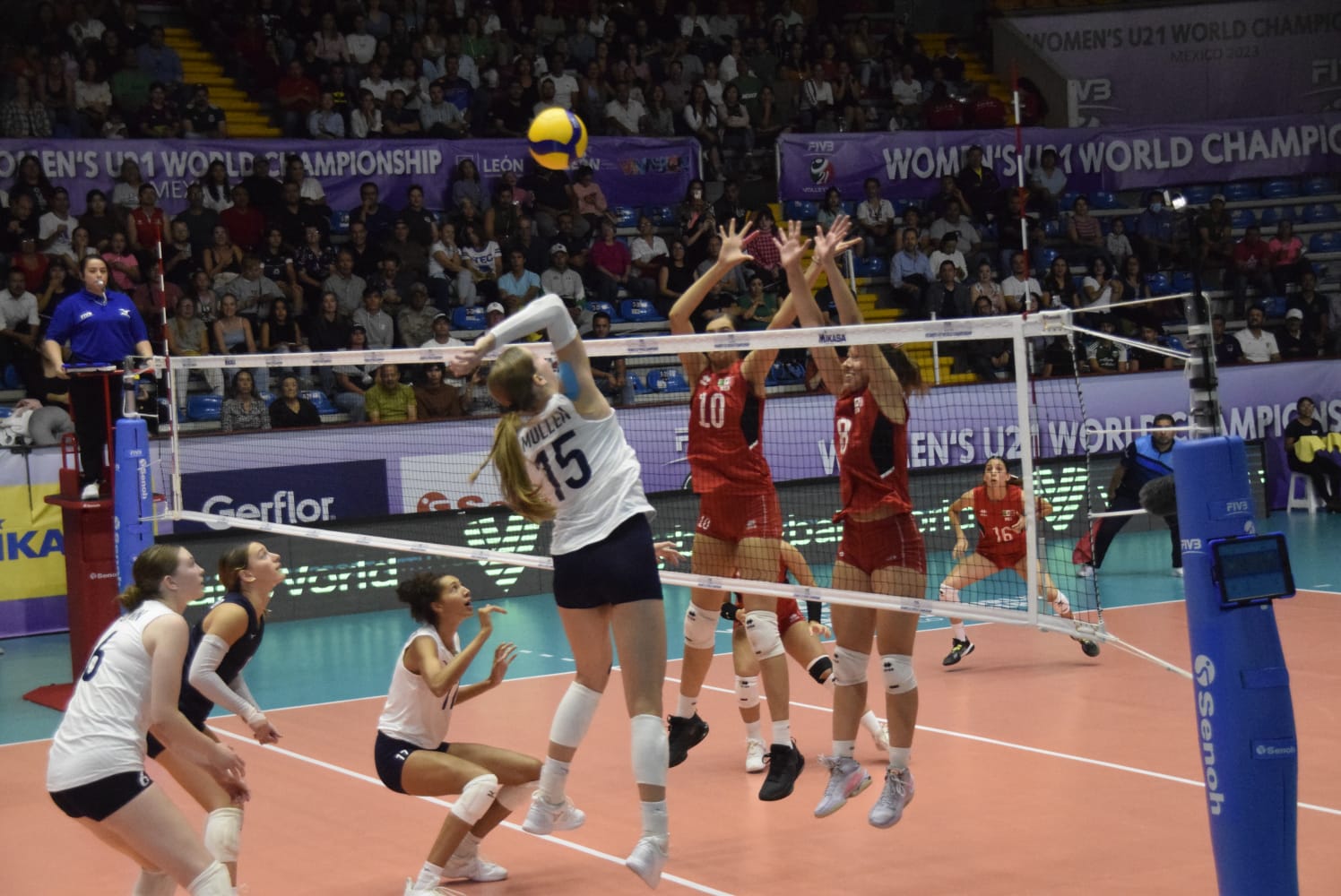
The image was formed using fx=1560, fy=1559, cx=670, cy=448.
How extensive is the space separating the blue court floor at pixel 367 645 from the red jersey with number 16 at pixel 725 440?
4065mm

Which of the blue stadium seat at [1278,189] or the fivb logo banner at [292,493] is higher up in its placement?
the blue stadium seat at [1278,189]

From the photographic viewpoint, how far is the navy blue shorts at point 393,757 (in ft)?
22.4

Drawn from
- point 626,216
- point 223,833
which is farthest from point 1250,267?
point 223,833

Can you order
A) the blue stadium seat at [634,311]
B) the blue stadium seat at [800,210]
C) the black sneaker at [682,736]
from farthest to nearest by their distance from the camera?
the blue stadium seat at [800,210], the blue stadium seat at [634,311], the black sneaker at [682,736]

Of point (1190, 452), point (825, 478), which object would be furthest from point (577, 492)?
point (825, 478)

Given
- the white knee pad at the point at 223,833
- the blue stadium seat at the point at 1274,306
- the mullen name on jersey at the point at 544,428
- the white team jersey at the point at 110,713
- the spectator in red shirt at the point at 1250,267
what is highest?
the spectator in red shirt at the point at 1250,267

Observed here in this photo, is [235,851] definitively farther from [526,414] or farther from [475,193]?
[475,193]

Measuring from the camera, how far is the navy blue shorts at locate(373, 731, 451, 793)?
6.84 metres

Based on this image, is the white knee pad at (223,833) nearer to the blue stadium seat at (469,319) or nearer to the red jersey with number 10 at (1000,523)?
the red jersey with number 10 at (1000,523)

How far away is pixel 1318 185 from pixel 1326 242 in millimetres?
969

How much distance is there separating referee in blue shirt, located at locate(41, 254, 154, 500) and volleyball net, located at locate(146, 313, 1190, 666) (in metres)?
0.63

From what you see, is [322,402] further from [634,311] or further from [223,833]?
[223,833]

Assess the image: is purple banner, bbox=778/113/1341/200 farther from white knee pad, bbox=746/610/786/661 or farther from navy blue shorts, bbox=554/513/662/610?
navy blue shorts, bbox=554/513/662/610

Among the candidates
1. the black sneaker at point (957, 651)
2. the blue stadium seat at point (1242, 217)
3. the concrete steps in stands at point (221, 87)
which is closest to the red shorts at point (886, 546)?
the black sneaker at point (957, 651)
